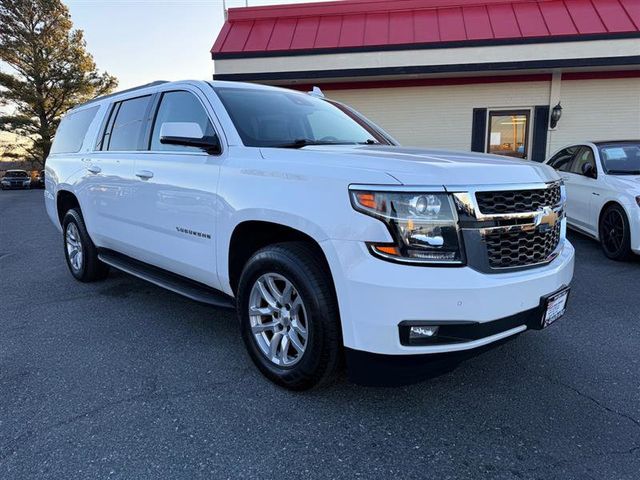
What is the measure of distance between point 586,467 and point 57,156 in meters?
6.07

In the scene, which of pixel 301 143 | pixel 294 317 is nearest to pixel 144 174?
pixel 301 143

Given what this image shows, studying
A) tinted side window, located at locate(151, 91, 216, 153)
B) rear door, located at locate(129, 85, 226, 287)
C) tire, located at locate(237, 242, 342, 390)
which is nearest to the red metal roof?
tinted side window, located at locate(151, 91, 216, 153)

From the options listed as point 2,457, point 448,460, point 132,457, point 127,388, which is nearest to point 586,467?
point 448,460

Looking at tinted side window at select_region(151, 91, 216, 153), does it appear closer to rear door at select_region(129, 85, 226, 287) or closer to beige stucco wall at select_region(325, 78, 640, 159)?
rear door at select_region(129, 85, 226, 287)

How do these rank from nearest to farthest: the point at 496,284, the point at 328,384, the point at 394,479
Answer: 1. the point at 394,479
2. the point at 496,284
3. the point at 328,384

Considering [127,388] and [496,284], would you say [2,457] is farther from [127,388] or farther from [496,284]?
[496,284]

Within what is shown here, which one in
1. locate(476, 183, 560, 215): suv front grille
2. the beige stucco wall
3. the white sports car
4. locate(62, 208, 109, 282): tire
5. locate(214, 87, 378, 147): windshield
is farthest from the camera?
the beige stucco wall

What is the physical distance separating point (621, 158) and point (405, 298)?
5896mm

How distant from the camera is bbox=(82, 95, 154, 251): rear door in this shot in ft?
13.5

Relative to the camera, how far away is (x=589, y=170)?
6.72 m

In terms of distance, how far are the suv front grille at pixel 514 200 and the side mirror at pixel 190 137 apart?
5.74 ft

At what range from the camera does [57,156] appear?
19.1 ft

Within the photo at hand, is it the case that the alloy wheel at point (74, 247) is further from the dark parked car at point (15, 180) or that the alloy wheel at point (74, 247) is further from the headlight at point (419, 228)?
the dark parked car at point (15, 180)

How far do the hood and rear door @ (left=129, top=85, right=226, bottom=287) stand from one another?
0.60 meters
